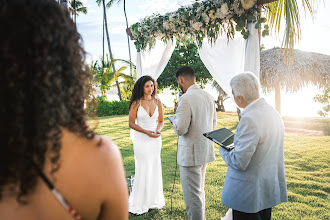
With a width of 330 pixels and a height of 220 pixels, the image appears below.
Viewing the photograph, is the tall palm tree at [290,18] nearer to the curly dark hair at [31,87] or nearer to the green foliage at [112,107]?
the curly dark hair at [31,87]

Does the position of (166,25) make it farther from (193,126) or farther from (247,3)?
(193,126)

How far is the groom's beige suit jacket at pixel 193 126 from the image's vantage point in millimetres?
3598

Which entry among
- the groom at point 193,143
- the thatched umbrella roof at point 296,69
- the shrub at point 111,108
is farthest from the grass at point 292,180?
the shrub at point 111,108

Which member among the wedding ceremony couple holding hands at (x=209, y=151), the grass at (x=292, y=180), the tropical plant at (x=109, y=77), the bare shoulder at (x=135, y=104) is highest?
the tropical plant at (x=109, y=77)

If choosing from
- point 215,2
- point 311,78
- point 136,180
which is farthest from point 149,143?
point 311,78

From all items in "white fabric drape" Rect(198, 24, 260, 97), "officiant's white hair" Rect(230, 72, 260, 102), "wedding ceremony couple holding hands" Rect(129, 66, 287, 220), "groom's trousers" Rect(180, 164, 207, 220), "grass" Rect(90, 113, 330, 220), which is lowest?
"grass" Rect(90, 113, 330, 220)

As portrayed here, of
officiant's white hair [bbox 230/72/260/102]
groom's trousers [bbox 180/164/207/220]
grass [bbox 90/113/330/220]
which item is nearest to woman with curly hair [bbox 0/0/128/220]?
grass [bbox 90/113/330/220]

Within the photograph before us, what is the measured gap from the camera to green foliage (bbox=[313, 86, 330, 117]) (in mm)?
15008

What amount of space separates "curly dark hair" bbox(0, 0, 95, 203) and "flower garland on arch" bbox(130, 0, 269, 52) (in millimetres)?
3307

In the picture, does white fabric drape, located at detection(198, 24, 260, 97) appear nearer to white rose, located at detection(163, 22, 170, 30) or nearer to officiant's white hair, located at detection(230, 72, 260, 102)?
white rose, located at detection(163, 22, 170, 30)

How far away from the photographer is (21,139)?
737 millimetres

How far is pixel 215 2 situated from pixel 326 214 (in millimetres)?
3935

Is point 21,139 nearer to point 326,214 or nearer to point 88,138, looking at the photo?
point 88,138

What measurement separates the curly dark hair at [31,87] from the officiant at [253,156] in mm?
1891
